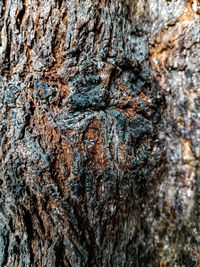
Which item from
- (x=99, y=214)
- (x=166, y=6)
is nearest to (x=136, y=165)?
(x=99, y=214)

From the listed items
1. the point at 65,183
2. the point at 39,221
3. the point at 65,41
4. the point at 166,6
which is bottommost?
the point at 39,221

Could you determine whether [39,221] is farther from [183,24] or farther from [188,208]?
[183,24]

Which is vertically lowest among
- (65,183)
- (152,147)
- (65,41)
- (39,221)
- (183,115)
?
(39,221)

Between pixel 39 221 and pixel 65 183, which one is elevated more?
pixel 65 183

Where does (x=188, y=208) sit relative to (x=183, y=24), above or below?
Result: below

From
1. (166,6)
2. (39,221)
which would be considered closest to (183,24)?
(166,6)

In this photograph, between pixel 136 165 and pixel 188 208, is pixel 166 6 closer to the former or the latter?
pixel 136 165
